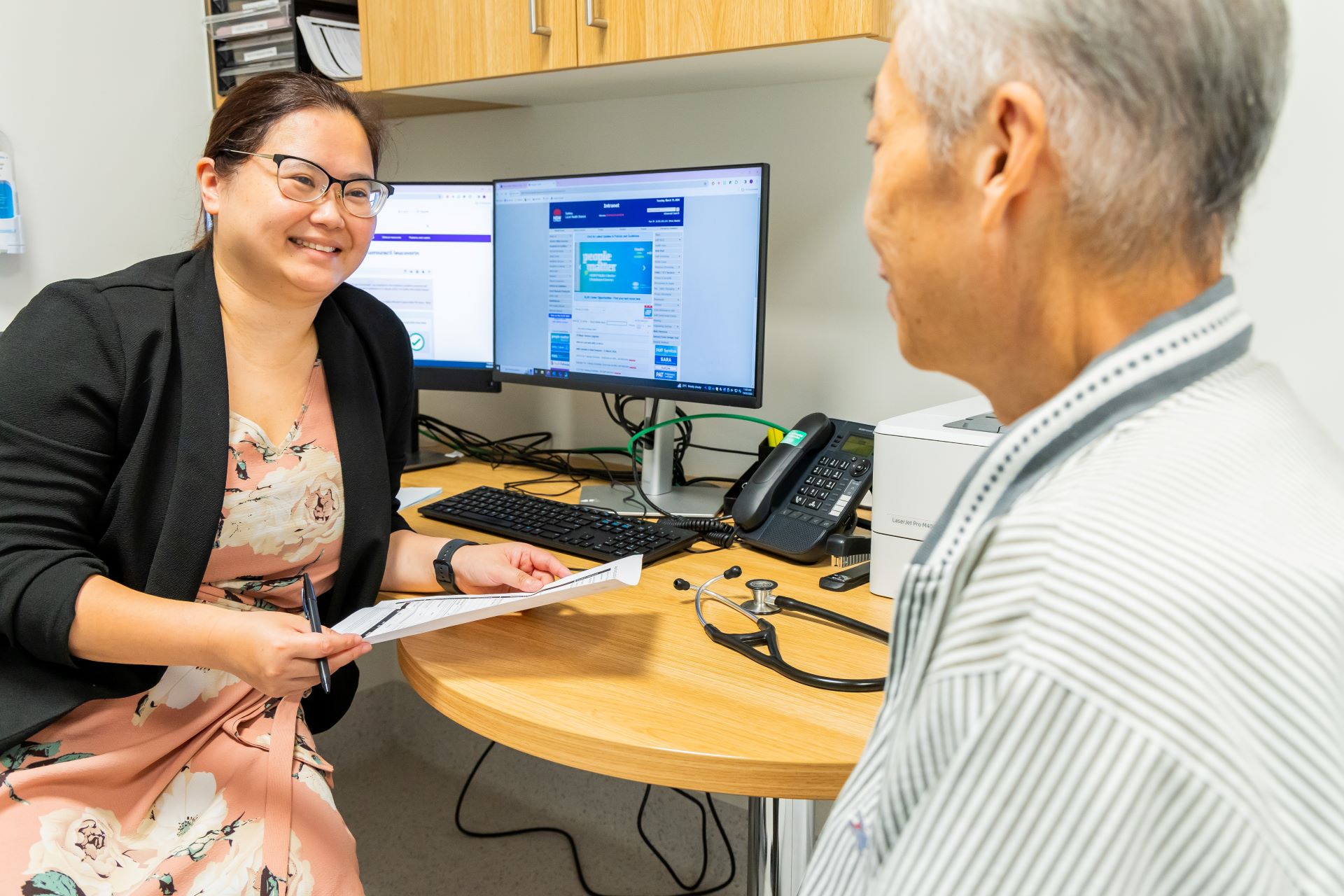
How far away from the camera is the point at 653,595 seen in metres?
1.25

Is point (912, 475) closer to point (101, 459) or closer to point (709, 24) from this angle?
point (709, 24)

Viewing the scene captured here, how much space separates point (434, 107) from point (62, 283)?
1054 millimetres

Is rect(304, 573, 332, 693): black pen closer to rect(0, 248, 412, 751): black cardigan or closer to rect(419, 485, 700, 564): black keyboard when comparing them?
rect(0, 248, 412, 751): black cardigan

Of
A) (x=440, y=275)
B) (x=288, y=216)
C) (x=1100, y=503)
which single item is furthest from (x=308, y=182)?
(x=1100, y=503)

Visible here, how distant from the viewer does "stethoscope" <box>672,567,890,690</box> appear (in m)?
0.99

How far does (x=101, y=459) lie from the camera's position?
114cm

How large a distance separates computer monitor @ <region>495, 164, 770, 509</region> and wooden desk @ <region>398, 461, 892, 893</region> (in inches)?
15.6

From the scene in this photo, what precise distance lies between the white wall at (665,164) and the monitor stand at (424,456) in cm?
21

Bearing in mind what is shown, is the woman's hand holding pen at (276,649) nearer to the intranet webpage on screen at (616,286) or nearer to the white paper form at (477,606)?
the white paper form at (477,606)

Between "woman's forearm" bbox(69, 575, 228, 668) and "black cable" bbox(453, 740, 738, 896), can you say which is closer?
"woman's forearm" bbox(69, 575, 228, 668)

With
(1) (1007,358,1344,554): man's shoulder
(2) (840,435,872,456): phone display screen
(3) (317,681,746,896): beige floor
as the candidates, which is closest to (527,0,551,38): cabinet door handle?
(2) (840,435,872,456): phone display screen

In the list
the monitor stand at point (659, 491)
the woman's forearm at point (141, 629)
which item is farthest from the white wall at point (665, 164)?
the woman's forearm at point (141, 629)

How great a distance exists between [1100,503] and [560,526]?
1.07 meters

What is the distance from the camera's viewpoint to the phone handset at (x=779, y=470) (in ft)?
4.63
